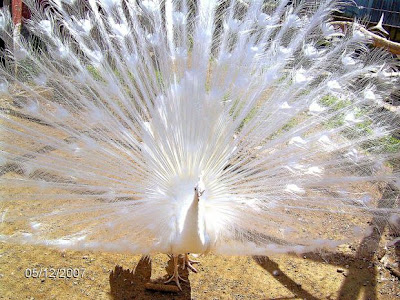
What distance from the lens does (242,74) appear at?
301 cm

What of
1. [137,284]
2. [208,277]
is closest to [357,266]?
[208,277]

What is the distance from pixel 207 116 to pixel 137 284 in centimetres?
136

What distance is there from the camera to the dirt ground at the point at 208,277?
9.71 feet

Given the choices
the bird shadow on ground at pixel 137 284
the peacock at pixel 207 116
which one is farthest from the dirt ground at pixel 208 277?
the peacock at pixel 207 116

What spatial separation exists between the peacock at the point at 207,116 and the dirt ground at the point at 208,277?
0.30 m

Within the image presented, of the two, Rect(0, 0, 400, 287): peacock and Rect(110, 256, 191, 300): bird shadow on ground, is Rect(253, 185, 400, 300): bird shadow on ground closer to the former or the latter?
Rect(0, 0, 400, 287): peacock

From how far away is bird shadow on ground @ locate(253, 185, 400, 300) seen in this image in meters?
3.00

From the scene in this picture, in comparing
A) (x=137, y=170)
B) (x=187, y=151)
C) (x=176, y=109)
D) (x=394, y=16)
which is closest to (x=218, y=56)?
(x=176, y=109)

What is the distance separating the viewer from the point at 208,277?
3268mm

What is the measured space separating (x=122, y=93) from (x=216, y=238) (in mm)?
1272
